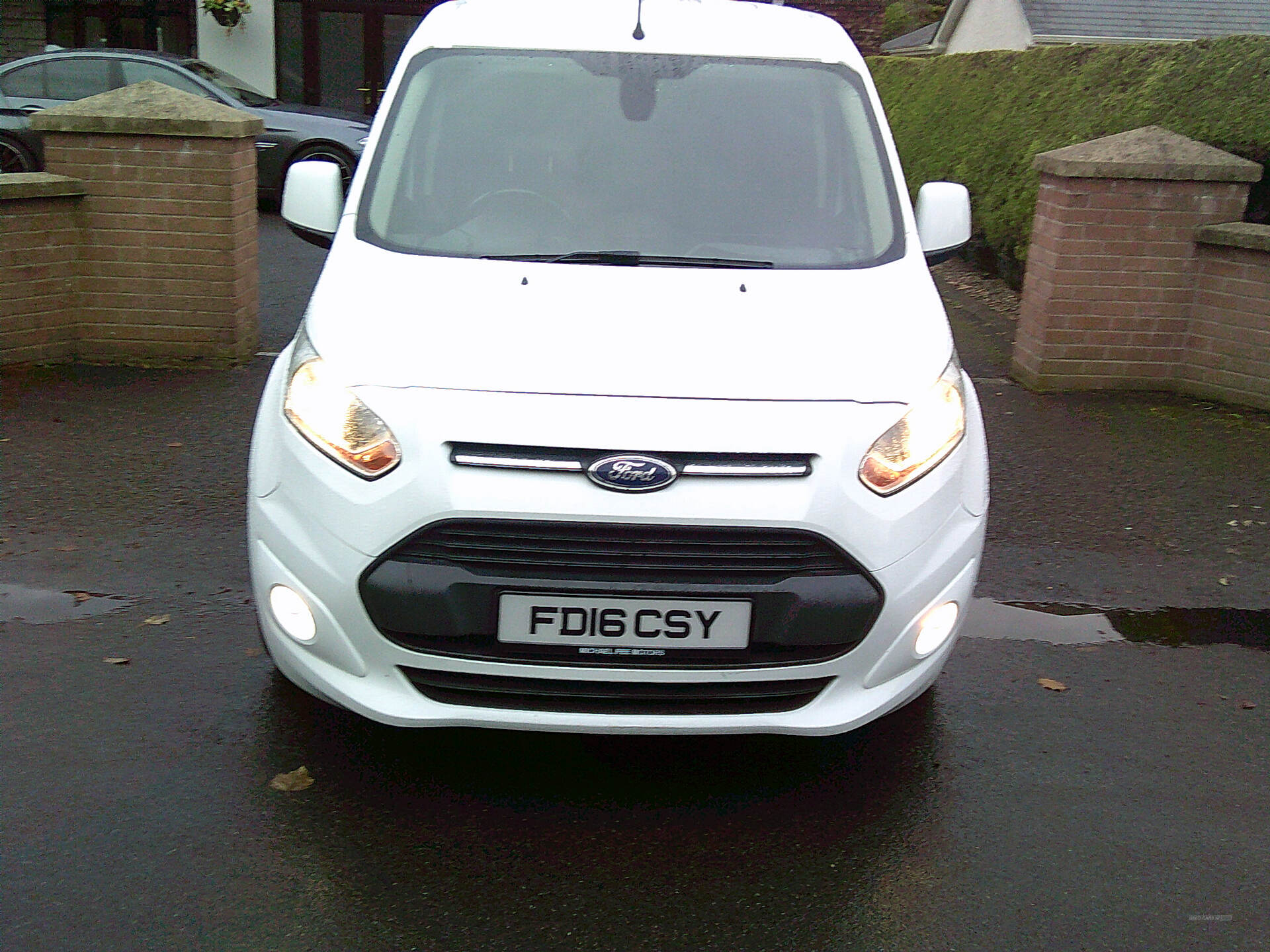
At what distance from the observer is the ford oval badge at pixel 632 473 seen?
294 centimetres

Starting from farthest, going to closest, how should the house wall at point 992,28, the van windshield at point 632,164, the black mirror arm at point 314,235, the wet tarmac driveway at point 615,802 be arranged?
the house wall at point 992,28, the black mirror arm at point 314,235, the van windshield at point 632,164, the wet tarmac driveway at point 615,802

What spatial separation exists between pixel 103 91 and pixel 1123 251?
11155 millimetres

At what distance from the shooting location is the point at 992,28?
35.5m

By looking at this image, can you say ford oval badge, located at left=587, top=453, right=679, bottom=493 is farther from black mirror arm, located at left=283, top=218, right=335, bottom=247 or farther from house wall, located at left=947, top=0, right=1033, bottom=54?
house wall, located at left=947, top=0, right=1033, bottom=54

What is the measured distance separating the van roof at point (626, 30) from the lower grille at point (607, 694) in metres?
2.24

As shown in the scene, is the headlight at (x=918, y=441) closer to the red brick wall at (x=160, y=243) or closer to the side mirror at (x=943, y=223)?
the side mirror at (x=943, y=223)

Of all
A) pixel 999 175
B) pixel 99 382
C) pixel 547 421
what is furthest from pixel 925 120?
pixel 547 421

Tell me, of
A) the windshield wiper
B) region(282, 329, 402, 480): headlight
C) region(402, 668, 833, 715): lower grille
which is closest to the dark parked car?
the windshield wiper

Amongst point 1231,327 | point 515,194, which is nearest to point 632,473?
point 515,194

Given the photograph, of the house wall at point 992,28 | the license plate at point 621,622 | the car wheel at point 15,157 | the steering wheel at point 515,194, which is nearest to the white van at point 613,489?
the license plate at point 621,622

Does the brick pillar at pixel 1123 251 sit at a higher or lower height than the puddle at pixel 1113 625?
higher

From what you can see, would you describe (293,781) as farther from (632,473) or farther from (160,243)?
(160,243)

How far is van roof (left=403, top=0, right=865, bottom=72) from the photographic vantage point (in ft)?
14.4

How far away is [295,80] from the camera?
23.9 m
